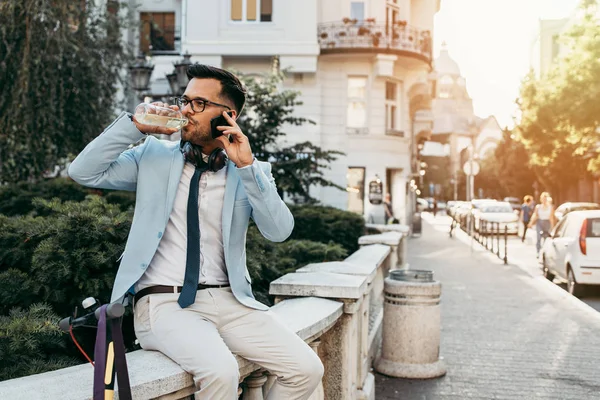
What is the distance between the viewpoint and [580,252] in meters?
11.8

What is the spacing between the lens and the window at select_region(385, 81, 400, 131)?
26.6 meters

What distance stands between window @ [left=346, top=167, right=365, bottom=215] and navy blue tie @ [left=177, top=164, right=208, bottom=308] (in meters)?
22.9

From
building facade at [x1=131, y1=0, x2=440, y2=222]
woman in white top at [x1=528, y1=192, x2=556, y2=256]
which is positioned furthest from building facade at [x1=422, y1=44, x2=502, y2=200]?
woman in white top at [x1=528, y1=192, x2=556, y2=256]

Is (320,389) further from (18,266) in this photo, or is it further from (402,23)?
(402,23)

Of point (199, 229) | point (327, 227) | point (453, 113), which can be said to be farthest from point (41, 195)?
point (453, 113)

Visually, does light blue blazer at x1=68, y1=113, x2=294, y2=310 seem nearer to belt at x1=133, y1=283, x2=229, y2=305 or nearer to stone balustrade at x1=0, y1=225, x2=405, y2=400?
belt at x1=133, y1=283, x2=229, y2=305

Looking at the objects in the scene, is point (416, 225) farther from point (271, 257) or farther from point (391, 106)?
point (271, 257)

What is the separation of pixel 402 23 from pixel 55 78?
1602 centimetres

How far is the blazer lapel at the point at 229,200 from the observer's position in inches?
119

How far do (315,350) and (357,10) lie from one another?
76.7 ft

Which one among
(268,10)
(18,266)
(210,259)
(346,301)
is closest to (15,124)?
(18,266)

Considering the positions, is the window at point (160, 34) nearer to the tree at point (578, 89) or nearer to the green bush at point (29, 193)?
the tree at point (578, 89)

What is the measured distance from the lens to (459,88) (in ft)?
468

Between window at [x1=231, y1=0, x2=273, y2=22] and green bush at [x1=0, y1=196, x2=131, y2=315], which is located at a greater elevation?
window at [x1=231, y1=0, x2=273, y2=22]
